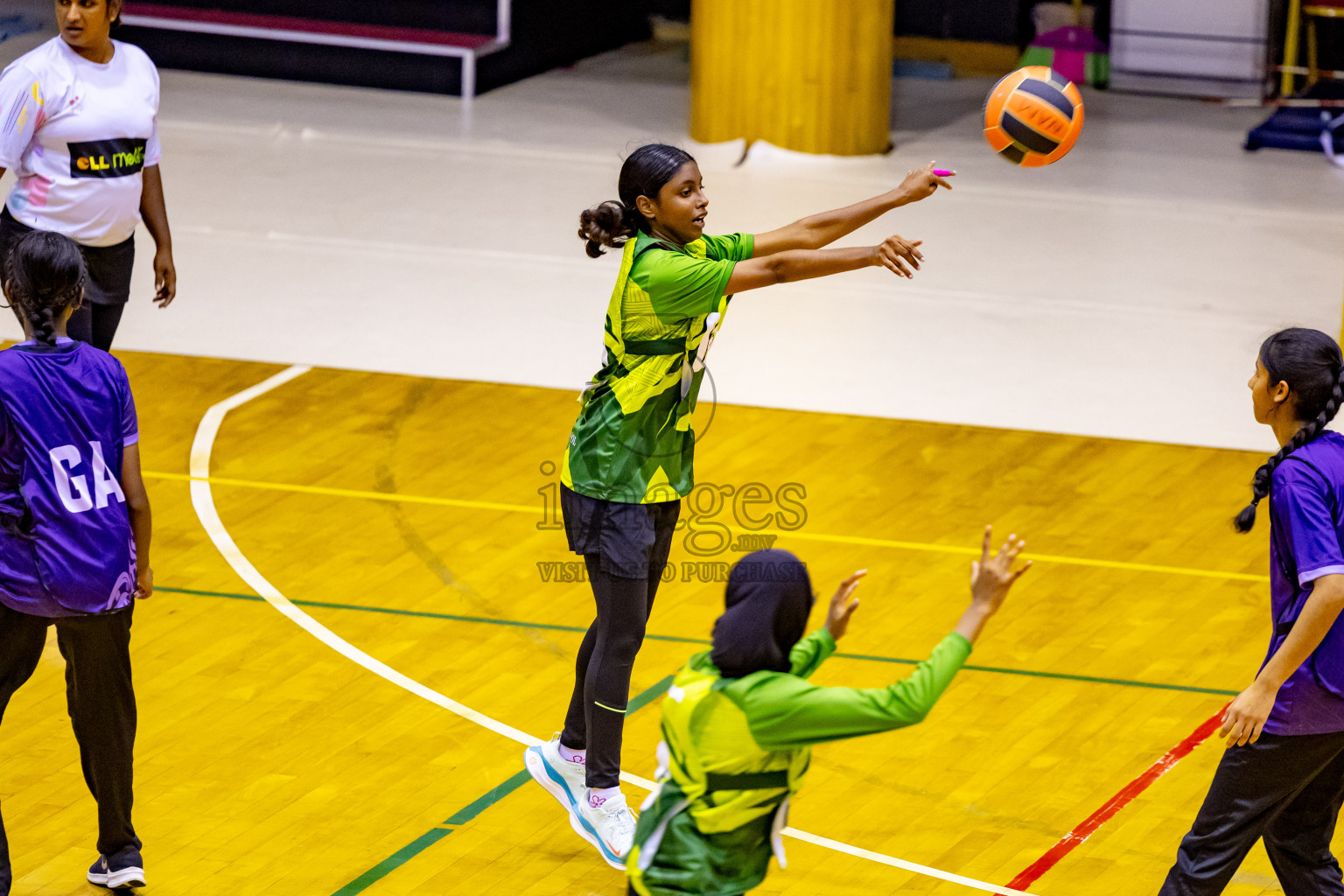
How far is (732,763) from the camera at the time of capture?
3.46 metres

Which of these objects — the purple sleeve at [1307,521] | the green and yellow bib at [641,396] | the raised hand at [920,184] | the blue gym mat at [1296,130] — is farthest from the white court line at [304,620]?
the blue gym mat at [1296,130]

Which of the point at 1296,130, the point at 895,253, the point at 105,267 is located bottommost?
the point at 1296,130

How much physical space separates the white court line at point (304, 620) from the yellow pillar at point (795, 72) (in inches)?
228

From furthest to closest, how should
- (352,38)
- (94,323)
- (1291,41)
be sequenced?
(1291,41), (352,38), (94,323)

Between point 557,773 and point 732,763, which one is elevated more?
point 732,763

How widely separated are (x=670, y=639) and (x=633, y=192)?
2.13 meters

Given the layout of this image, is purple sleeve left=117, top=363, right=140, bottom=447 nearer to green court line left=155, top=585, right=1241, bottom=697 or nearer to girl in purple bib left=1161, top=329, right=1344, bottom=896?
green court line left=155, top=585, right=1241, bottom=697

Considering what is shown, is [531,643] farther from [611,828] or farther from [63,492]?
[63,492]

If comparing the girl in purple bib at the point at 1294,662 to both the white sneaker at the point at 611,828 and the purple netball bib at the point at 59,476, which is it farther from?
the purple netball bib at the point at 59,476

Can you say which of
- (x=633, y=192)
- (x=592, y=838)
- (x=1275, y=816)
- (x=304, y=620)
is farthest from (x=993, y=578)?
(x=304, y=620)

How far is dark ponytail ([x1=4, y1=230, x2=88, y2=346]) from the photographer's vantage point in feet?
14.1

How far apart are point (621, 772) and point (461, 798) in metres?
0.49

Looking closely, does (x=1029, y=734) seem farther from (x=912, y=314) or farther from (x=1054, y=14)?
(x=1054, y=14)

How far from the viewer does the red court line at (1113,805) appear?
16.2 ft
